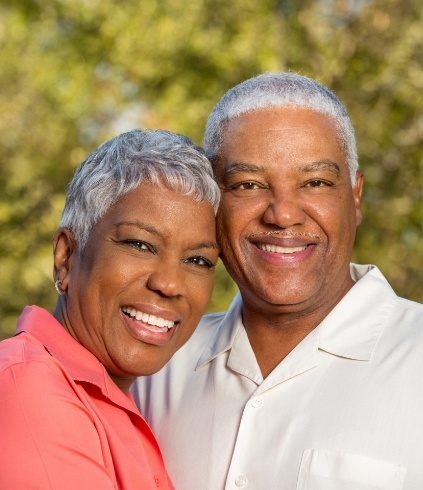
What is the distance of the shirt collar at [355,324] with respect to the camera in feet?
10.1

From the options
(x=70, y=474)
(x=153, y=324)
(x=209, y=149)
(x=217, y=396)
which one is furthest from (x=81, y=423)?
(x=209, y=149)

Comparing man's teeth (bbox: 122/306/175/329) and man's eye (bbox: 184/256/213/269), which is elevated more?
man's eye (bbox: 184/256/213/269)

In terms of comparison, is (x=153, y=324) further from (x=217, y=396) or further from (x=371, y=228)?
(x=371, y=228)

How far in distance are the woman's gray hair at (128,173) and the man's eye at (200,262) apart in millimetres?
187

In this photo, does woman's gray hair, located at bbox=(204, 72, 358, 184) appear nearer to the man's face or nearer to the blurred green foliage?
the man's face

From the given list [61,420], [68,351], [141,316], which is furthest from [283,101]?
[61,420]

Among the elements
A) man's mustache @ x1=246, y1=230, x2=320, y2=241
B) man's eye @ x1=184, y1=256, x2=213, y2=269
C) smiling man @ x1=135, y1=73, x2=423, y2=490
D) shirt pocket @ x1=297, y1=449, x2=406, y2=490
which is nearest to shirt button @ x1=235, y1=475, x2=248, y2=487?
smiling man @ x1=135, y1=73, x2=423, y2=490

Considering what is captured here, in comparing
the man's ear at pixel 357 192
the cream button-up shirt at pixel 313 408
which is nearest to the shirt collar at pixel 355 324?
the cream button-up shirt at pixel 313 408

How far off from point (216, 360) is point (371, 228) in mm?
5392

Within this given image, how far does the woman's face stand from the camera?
2.86 metres

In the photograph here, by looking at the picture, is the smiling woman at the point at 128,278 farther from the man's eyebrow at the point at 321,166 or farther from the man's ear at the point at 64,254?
the man's eyebrow at the point at 321,166

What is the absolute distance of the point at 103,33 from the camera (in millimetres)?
8570

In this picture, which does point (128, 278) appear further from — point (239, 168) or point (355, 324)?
point (355, 324)

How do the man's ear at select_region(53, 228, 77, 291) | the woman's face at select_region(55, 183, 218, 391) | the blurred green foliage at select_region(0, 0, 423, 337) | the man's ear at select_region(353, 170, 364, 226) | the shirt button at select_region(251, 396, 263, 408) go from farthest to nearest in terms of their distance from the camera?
1. the blurred green foliage at select_region(0, 0, 423, 337)
2. the man's ear at select_region(353, 170, 364, 226)
3. the shirt button at select_region(251, 396, 263, 408)
4. the man's ear at select_region(53, 228, 77, 291)
5. the woman's face at select_region(55, 183, 218, 391)
